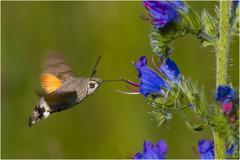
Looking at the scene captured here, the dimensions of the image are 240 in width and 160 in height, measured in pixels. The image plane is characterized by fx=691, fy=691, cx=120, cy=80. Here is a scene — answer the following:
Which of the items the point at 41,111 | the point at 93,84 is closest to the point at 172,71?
the point at 93,84

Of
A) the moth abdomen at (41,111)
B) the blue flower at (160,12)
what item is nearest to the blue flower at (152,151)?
the blue flower at (160,12)

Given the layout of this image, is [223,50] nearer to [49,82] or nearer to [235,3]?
[235,3]

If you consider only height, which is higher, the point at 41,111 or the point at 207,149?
the point at 41,111

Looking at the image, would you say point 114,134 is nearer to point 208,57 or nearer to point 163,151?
point 208,57

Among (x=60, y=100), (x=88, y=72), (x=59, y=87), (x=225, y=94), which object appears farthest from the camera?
(x=88, y=72)

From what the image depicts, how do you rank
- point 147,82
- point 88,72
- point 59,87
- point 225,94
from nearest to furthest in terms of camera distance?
point 225,94
point 147,82
point 59,87
point 88,72

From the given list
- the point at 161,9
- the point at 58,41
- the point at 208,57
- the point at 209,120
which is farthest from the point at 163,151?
the point at 58,41

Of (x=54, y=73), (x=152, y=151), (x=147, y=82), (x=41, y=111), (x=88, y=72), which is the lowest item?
(x=152, y=151)
